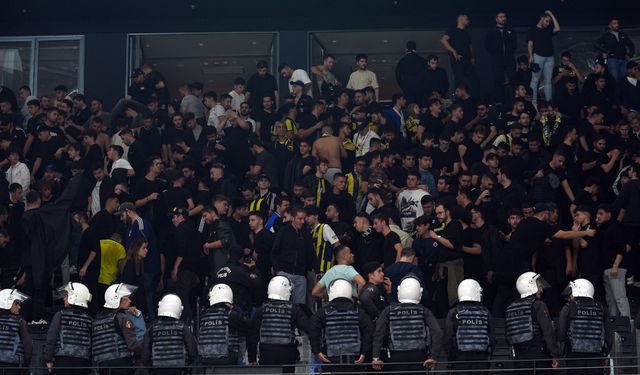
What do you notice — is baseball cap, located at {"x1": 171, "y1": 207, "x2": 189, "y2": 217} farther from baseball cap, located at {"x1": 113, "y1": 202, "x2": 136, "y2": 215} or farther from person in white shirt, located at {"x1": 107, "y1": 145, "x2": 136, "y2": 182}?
person in white shirt, located at {"x1": 107, "y1": 145, "x2": 136, "y2": 182}

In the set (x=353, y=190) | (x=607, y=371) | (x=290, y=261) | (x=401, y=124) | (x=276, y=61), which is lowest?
(x=607, y=371)

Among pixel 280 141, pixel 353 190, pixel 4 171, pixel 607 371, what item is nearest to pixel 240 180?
pixel 280 141

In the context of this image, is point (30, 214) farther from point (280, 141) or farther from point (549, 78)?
point (549, 78)

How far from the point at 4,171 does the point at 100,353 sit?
7.16 m

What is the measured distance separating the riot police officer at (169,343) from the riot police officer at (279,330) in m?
0.91

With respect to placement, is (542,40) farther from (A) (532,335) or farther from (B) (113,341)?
(B) (113,341)

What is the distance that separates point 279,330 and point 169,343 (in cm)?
142

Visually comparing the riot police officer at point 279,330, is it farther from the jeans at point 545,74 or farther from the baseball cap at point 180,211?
the jeans at point 545,74

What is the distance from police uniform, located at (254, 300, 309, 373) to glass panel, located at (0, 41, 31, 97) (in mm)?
14643

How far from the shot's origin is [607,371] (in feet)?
55.9

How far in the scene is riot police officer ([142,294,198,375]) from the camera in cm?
1697

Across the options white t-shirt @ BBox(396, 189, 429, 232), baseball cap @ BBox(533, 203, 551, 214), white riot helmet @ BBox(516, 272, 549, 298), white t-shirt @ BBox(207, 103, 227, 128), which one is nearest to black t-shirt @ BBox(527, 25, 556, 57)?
white t-shirt @ BBox(207, 103, 227, 128)

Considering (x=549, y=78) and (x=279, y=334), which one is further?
(x=549, y=78)

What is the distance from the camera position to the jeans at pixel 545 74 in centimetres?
2675
